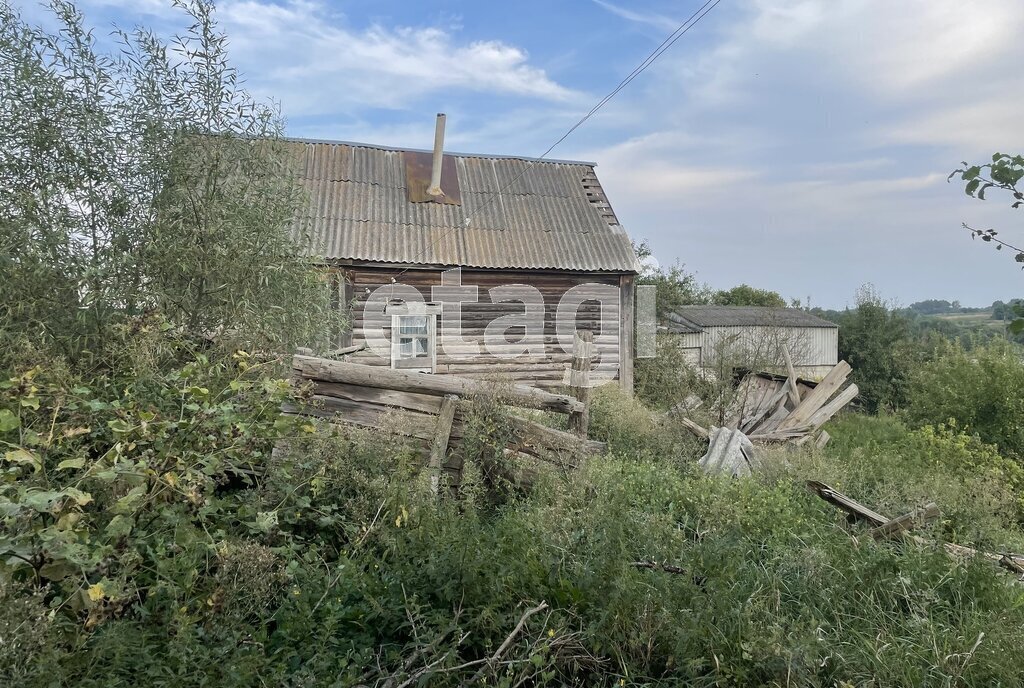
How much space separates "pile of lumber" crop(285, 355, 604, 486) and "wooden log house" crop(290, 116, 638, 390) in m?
6.75

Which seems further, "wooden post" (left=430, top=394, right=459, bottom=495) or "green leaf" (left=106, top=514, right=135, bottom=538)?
"wooden post" (left=430, top=394, right=459, bottom=495)

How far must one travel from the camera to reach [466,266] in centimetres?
1228

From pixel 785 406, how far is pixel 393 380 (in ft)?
30.2

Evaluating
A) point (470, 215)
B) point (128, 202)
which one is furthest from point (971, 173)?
point (470, 215)

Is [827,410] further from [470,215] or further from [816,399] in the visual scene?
[470,215]

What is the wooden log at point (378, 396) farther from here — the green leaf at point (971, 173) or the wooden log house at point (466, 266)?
the wooden log house at point (466, 266)

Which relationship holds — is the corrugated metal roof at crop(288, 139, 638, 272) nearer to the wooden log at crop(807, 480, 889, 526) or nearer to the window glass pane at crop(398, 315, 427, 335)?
the window glass pane at crop(398, 315, 427, 335)

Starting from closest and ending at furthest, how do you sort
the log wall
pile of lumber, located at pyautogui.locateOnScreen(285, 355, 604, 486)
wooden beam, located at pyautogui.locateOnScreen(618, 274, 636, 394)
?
1. pile of lumber, located at pyautogui.locateOnScreen(285, 355, 604, 486)
2. the log wall
3. wooden beam, located at pyautogui.locateOnScreen(618, 274, 636, 394)

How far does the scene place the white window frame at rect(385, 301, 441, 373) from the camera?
39.9 ft

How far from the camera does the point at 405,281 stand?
1225 centimetres

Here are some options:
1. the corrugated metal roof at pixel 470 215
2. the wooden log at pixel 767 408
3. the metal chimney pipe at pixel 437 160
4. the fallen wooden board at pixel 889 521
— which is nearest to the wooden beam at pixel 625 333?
the corrugated metal roof at pixel 470 215

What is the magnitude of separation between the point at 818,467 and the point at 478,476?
177 inches

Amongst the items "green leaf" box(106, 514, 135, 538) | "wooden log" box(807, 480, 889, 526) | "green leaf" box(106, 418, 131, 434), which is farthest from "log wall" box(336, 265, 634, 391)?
"green leaf" box(106, 514, 135, 538)

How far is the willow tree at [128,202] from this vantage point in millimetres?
4793
